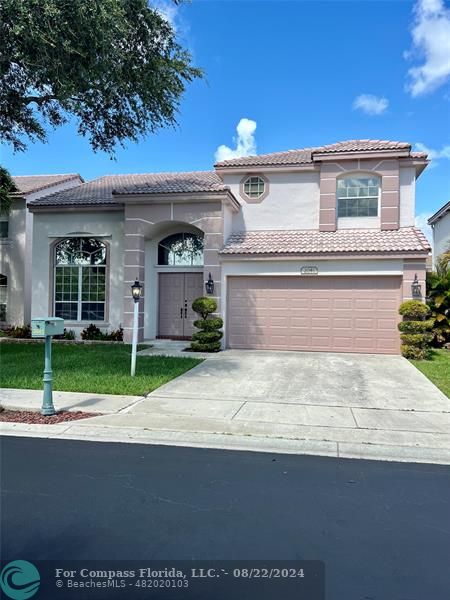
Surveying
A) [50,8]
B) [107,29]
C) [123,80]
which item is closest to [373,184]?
[123,80]

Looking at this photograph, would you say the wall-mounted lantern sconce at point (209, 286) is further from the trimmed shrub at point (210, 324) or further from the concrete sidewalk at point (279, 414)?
the concrete sidewalk at point (279, 414)

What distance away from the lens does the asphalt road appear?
10.7 feet

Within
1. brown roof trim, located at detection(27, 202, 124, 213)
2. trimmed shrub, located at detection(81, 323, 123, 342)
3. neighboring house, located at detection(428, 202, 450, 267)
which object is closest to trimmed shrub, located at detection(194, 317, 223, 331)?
trimmed shrub, located at detection(81, 323, 123, 342)

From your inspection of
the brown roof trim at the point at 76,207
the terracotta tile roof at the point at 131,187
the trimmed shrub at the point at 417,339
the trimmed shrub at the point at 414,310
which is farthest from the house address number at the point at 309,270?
the brown roof trim at the point at 76,207

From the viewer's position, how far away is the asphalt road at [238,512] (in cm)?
327

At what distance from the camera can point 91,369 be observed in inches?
408

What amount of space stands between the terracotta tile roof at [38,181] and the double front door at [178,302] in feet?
28.2

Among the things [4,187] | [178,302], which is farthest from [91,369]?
[4,187]

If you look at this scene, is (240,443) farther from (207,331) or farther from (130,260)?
(130,260)

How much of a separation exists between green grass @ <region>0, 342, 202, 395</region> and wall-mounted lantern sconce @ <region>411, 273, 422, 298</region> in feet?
23.5

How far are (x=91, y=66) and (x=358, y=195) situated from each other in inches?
396

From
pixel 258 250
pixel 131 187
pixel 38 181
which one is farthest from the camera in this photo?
pixel 38 181

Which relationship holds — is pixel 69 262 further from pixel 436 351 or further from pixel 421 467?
pixel 421 467

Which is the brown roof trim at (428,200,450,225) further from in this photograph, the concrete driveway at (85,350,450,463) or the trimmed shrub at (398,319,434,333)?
the concrete driveway at (85,350,450,463)
